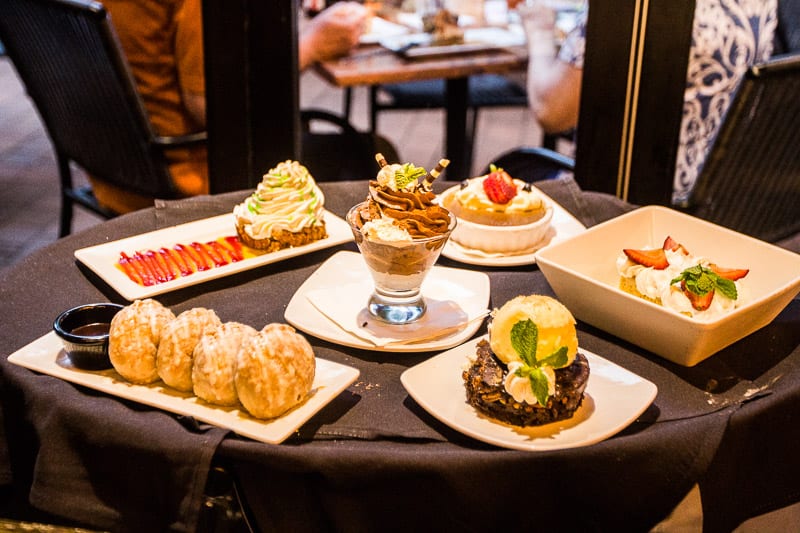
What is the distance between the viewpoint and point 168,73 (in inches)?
120

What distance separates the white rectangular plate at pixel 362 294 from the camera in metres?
1.45

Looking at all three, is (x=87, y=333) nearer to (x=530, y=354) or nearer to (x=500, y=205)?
(x=530, y=354)

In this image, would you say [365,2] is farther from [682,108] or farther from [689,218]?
[689,218]

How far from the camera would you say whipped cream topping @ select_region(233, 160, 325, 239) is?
180 cm

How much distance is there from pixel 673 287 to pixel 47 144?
18.0 ft

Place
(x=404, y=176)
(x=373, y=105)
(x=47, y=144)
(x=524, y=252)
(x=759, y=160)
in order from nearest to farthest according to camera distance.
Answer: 1. (x=404, y=176)
2. (x=524, y=252)
3. (x=759, y=160)
4. (x=373, y=105)
5. (x=47, y=144)

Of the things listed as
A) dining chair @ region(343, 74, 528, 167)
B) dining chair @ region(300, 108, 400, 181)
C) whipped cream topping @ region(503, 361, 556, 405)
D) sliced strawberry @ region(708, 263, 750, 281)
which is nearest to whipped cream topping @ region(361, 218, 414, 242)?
whipped cream topping @ region(503, 361, 556, 405)

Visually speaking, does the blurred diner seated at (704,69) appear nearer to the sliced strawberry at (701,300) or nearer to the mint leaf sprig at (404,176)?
the sliced strawberry at (701,300)

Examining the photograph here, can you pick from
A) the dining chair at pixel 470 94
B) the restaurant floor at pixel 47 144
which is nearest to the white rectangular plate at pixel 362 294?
the dining chair at pixel 470 94

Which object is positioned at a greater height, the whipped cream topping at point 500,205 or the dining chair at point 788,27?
the dining chair at point 788,27

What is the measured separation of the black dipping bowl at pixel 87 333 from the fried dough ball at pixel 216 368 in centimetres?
18

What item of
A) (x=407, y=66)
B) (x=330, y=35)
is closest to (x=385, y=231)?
(x=407, y=66)

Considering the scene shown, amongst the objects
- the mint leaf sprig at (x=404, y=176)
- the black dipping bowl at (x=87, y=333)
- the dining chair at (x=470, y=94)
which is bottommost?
the dining chair at (x=470, y=94)

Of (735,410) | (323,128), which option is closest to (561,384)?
(735,410)
